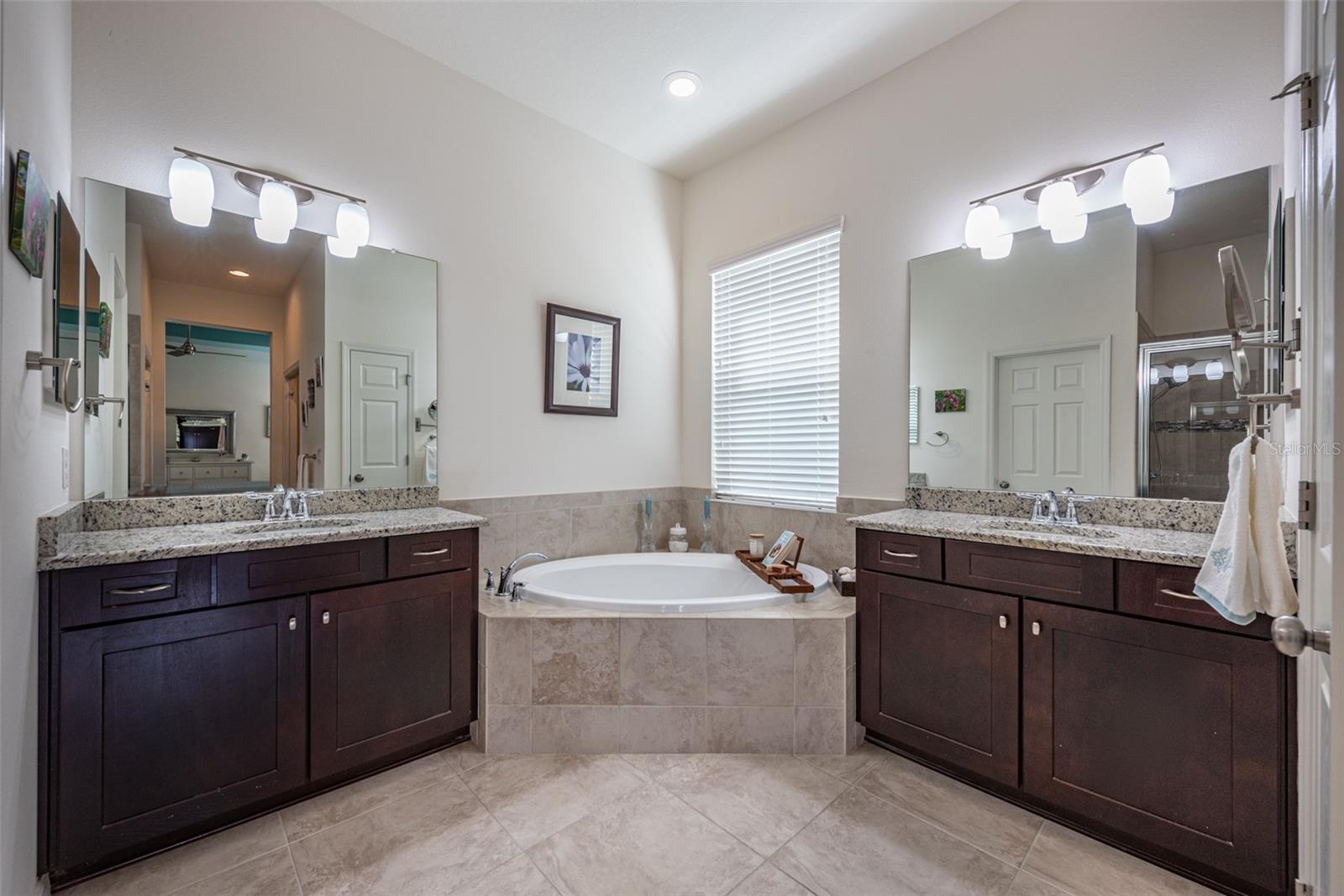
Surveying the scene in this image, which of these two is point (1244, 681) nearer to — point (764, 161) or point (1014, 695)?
point (1014, 695)

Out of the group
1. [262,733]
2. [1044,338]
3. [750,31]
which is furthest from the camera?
[750,31]

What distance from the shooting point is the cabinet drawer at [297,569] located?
1740 millimetres

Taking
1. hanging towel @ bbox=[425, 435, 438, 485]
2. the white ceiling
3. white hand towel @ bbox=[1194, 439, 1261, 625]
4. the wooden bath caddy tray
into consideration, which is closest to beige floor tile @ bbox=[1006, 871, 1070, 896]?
white hand towel @ bbox=[1194, 439, 1261, 625]

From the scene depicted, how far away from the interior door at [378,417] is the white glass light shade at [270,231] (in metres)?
0.48

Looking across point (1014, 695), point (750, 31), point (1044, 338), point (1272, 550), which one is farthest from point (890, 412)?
point (750, 31)

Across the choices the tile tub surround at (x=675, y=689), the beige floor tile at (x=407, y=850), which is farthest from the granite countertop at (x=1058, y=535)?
the beige floor tile at (x=407, y=850)

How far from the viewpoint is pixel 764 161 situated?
3225mm

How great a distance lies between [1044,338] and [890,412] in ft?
2.19

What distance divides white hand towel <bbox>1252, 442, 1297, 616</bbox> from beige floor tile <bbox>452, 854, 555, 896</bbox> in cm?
190

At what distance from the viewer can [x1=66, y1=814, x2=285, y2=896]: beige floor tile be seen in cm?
153

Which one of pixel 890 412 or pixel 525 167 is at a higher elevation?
pixel 525 167

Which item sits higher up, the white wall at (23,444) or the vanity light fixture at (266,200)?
the vanity light fixture at (266,200)

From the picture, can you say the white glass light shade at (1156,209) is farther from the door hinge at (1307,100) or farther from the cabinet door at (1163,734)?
the cabinet door at (1163,734)

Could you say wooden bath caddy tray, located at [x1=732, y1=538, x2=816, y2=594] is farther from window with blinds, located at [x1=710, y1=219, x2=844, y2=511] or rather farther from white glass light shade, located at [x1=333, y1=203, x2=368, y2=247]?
white glass light shade, located at [x1=333, y1=203, x2=368, y2=247]
